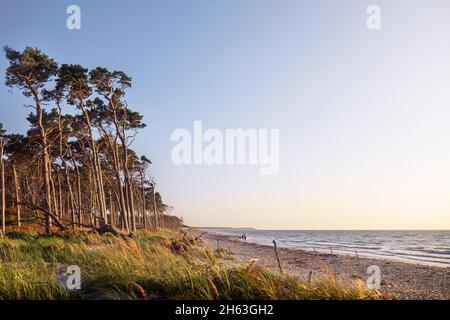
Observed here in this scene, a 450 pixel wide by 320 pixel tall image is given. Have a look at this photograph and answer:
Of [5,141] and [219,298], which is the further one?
[5,141]

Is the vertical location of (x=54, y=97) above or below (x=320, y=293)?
above

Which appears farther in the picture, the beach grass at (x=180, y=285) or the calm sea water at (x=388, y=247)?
the calm sea water at (x=388, y=247)

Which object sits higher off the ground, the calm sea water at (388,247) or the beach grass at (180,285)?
the beach grass at (180,285)

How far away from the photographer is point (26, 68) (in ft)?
67.3

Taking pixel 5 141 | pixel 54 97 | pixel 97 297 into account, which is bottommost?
pixel 97 297

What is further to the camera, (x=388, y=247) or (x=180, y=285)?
(x=388, y=247)

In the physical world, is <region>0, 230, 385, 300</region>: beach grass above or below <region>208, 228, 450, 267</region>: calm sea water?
above

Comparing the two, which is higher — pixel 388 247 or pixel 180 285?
pixel 180 285

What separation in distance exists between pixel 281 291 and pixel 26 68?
829 inches

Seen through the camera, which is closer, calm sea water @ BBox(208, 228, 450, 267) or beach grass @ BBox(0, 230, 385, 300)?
beach grass @ BBox(0, 230, 385, 300)
